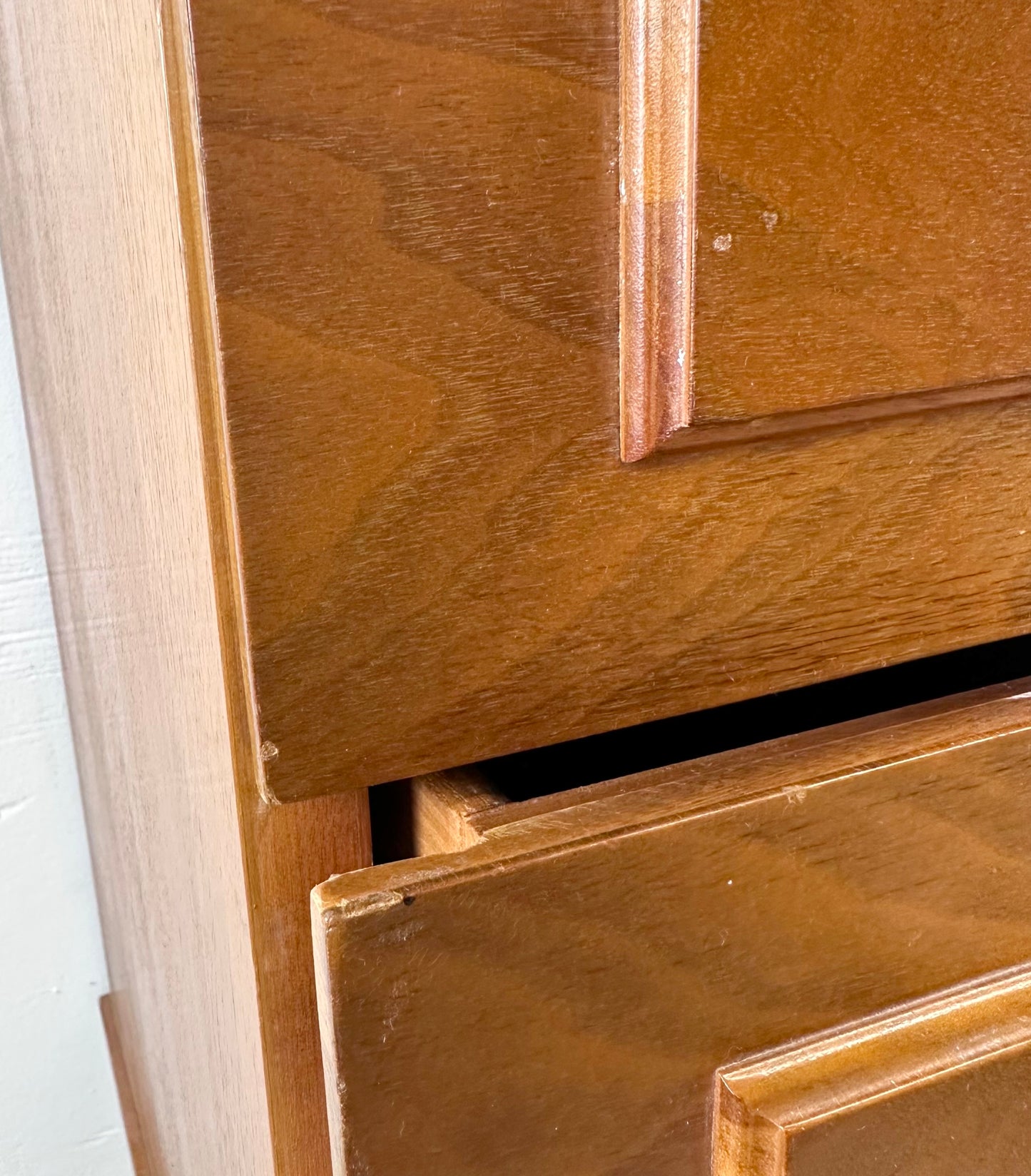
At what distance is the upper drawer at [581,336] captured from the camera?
0.60ft

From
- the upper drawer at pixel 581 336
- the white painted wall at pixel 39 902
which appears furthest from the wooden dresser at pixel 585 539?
the white painted wall at pixel 39 902

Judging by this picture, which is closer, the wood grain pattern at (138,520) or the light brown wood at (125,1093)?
the wood grain pattern at (138,520)

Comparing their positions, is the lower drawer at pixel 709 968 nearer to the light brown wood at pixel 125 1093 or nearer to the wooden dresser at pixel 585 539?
the wooden dresser at pixel 585 539

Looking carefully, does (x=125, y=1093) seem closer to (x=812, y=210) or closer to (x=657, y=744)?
(x=657, y=744)

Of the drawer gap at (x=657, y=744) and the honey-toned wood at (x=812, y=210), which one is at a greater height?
the honey-toned wood at (x=812, y=210)

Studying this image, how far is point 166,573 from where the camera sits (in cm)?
26

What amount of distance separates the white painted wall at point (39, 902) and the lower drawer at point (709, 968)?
382 mm

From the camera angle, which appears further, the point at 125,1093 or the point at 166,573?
the point at 125,1093

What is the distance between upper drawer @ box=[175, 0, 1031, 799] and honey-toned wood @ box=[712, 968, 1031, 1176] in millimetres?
77

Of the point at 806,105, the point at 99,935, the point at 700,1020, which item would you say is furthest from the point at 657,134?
the point at 99,935

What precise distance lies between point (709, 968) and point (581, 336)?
12 cm

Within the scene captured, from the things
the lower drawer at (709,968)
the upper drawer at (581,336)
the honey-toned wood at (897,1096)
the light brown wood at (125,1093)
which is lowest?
the light brown wood at (125,1093)

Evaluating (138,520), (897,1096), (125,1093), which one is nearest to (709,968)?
(897,1096)

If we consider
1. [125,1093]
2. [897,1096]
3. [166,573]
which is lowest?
[125,1093]
